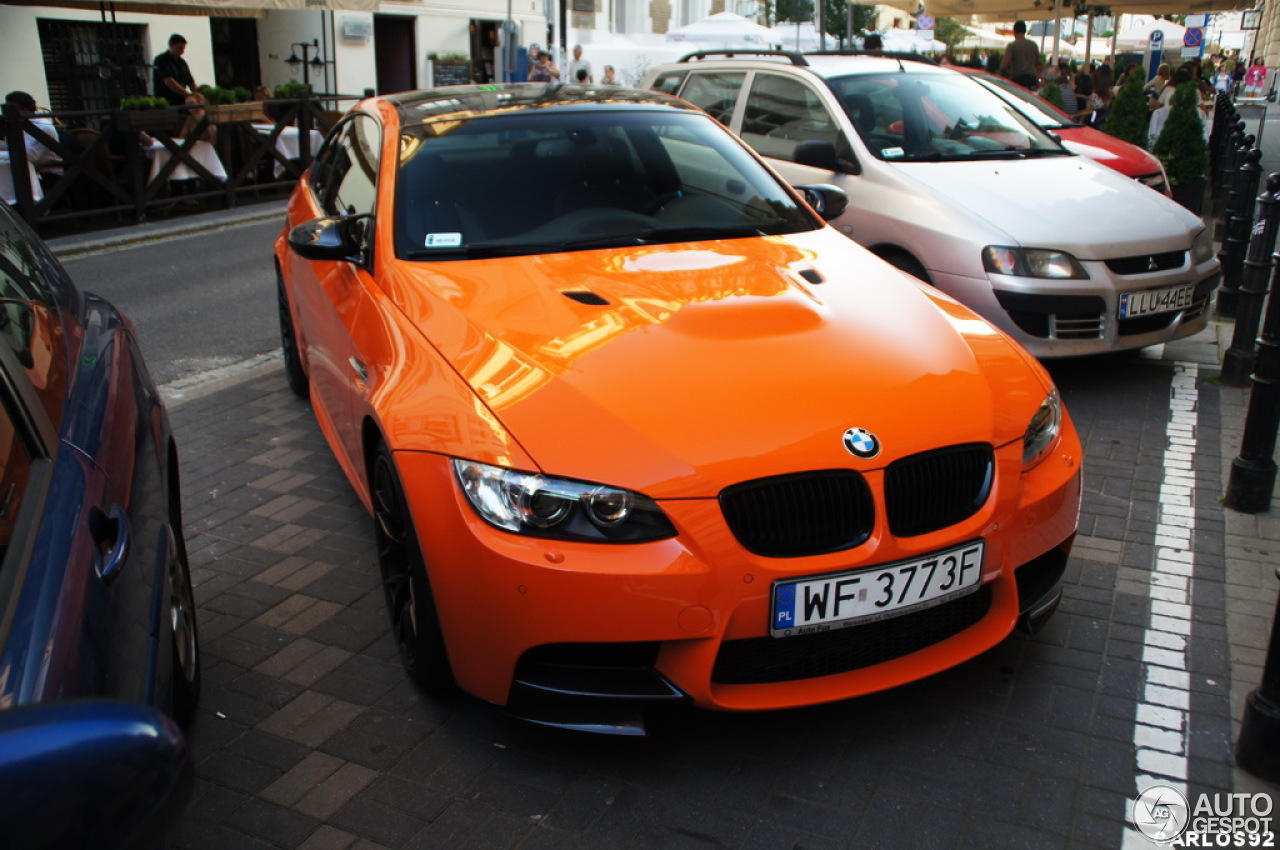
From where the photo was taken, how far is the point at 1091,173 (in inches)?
265

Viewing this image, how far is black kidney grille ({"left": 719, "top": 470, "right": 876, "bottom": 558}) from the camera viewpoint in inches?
106

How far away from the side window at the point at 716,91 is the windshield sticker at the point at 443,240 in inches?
174

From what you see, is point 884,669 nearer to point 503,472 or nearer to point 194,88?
point 503,472

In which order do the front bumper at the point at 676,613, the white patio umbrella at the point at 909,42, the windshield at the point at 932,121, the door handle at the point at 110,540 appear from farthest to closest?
1. the white patio umbrella at the point at 909,42
2. the windshield at the point at 932,121
3. the front bumper at the point at 676,613
4. the door handle at the point at 110,540

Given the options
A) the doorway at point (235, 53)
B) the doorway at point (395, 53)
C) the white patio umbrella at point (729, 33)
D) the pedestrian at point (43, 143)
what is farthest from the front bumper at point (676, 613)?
the doorway at point (395, 53)

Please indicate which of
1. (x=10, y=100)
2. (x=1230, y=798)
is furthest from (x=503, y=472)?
(x=10, y=100)

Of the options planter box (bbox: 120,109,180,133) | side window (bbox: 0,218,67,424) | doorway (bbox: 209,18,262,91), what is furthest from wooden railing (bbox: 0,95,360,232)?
side window (bbox: 0,218,67,424)

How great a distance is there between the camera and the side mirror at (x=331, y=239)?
3.91 meters

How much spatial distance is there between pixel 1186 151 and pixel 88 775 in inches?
519

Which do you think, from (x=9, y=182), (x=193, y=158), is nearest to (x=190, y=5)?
(x=193, y=158)

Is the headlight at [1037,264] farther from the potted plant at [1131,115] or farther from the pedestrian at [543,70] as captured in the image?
the pedestrian at [543,70]

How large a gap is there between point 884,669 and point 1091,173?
482 cm

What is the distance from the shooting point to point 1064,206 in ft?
20.1

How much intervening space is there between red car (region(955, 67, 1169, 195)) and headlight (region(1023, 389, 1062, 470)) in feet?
23.3
